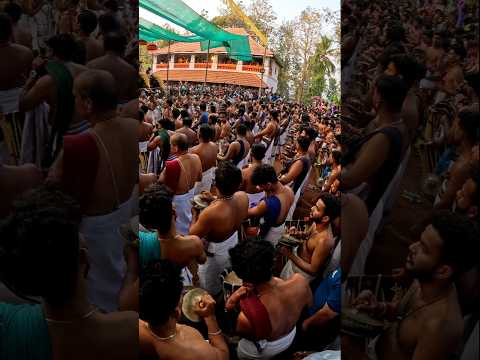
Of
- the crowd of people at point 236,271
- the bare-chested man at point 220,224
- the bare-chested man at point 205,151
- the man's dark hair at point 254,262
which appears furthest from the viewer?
the bare-chested man at point 205,151

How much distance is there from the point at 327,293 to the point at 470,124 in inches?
49.5

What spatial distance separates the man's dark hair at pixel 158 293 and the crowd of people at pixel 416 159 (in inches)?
24.2

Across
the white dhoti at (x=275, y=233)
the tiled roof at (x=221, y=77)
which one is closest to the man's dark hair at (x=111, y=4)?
the white dhoti at (x=275, y=233)

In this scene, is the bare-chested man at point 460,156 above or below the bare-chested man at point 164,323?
above

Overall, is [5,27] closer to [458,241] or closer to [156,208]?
[156,208]

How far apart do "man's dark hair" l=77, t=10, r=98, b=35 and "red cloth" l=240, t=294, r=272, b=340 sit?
1.34 m

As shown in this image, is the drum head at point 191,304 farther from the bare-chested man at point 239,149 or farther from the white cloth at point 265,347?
the bare-chested man at point 239,149

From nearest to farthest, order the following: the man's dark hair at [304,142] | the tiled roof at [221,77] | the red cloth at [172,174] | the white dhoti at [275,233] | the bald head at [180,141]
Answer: the white dhoti at [275,233] < the red cloth at [172,174] < the bald head at [180,141] < the man's dark hair at [304,142] < the tiled roof at [221,77]

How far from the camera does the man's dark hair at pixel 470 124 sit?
1097 millimetres

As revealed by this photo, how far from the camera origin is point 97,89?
3.69 feet

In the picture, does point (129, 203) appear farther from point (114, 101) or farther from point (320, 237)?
point (320, 237)

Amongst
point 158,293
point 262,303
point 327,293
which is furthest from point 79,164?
point 327,293

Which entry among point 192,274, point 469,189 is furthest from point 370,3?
point 192,274

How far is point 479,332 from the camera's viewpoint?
112 cm
